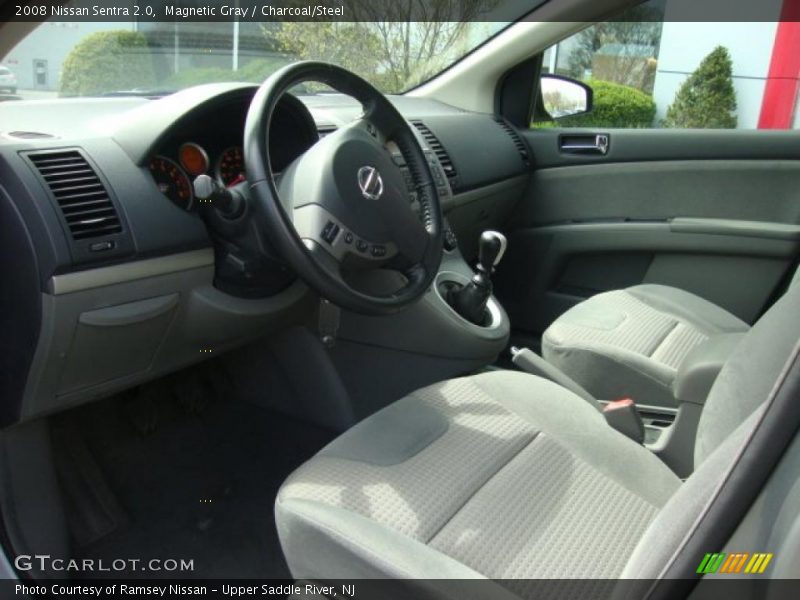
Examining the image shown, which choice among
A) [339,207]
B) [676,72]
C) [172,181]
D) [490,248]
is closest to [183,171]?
[172,181]

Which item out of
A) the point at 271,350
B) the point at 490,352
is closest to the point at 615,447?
the point at 490,352

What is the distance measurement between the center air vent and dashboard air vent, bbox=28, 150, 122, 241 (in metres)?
1.23

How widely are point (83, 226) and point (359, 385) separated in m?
0.99

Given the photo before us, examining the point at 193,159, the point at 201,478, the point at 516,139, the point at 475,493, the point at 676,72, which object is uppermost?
the point at 676,72

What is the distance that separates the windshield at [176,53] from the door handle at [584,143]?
2.37 ft

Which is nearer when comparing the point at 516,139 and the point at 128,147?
the point at 128,147

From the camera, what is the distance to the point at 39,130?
64.4 inches

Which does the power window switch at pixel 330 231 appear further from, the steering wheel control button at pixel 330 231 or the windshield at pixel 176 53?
the windshield at pixel 176 53

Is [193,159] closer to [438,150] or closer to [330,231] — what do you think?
[330,231]

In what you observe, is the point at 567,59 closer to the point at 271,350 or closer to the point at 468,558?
the point at 271,350

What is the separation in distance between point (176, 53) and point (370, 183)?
0.77 meters

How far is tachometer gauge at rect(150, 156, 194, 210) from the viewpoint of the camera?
167cm

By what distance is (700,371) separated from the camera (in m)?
1.72

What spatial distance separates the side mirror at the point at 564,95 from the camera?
3020 millimetres
